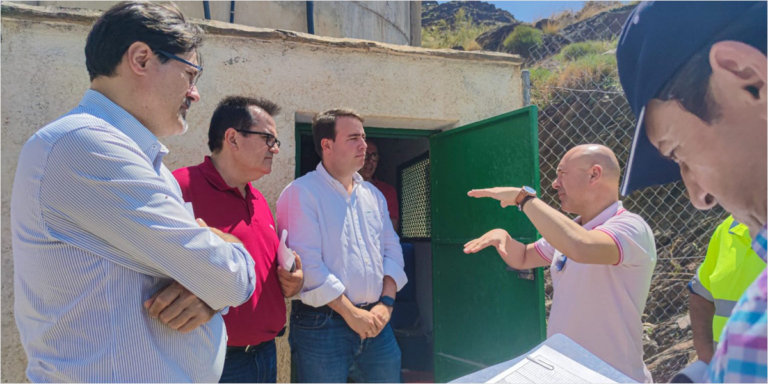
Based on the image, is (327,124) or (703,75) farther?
(327,124)

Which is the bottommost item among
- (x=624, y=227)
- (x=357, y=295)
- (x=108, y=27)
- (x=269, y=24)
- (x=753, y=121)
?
(x=357, y=295)

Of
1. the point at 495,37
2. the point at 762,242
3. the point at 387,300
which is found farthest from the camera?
the point at 495,37

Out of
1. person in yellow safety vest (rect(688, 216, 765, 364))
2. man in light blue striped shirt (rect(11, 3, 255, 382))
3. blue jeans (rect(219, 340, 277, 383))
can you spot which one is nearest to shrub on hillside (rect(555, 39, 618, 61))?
person in yellow safety vest (rect(688, 216, 765, 364))

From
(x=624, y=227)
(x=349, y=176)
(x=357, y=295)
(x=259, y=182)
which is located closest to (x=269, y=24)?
(x=259, y=182)

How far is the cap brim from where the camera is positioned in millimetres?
882

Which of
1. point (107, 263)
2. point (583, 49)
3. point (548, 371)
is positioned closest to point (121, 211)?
point (107, 263)

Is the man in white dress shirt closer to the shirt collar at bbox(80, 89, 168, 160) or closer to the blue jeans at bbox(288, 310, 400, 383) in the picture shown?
the blue jeans at bbox(288, 310, 400, 383)

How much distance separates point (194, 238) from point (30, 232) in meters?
0.42

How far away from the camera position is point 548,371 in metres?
0.99

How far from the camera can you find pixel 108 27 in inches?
65.0

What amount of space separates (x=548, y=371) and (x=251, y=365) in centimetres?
197

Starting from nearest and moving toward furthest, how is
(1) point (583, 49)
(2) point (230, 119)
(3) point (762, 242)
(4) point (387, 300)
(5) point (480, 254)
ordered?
(3) point (762, 242) < (2) point (230, 119) < (4) point (387, 300) < (5) point (480, 254) < (1) point (583, 49)

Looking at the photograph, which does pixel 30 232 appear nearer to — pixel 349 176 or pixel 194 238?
pixel 194 238

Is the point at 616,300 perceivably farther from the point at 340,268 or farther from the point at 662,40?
the point at 662,40
